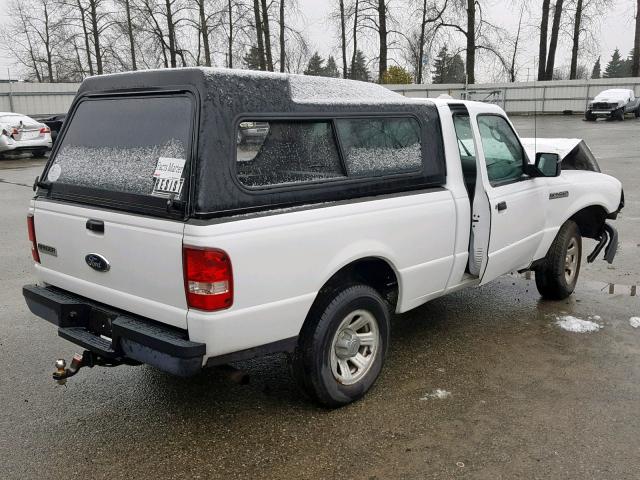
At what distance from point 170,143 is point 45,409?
6.22ft

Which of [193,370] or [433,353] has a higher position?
[193,370]

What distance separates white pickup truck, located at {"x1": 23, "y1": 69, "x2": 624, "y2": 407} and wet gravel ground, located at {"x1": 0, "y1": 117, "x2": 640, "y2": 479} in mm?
367

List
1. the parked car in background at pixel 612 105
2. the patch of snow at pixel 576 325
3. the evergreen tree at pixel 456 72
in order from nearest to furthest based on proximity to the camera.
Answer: the patch of snow at pixel 576 325 → the parked car in background at pixel 612 105 → the evergreen tree at pixel 456 72

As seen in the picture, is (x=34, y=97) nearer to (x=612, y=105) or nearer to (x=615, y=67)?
(x=612, y=105)

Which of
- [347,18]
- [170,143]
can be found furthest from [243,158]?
[347,18]

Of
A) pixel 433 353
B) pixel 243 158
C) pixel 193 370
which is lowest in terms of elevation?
pixel 433 353

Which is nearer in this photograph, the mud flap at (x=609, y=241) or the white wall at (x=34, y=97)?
the mud flap at (x=609, y=241)

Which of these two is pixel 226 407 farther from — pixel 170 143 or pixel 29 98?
pixel 29 98

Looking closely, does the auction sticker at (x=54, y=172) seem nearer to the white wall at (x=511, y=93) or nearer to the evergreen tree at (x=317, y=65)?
the white wall at (x=511, y=93)

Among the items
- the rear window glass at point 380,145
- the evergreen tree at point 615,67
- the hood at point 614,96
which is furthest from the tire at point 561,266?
the evergreen tree at point 615,67

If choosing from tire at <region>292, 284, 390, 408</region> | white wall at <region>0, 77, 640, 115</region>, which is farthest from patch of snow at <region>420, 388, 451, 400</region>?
white wall at <region>0, 77, 640, 115</region>

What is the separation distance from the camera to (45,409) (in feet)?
12.2

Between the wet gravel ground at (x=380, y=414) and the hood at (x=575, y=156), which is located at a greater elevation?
the hood at (x=575, y=156)

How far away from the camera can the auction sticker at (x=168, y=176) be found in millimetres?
2996
